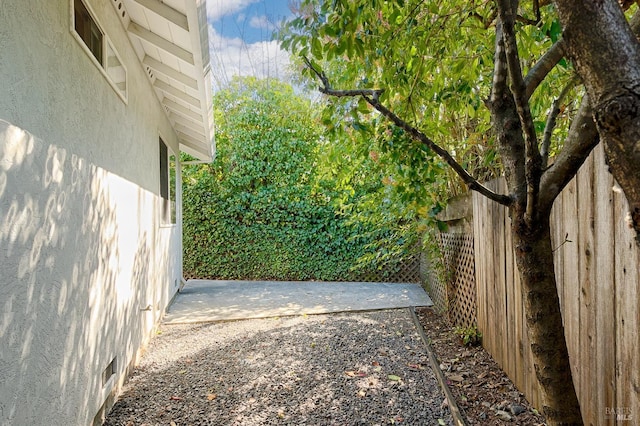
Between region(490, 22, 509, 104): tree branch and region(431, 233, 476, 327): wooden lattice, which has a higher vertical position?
region(490, 22, 509, 104): tree branch

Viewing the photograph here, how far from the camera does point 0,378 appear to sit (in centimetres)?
154

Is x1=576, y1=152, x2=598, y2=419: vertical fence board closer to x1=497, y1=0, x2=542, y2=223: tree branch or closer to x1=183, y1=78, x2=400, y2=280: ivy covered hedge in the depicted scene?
x1=497, y1=0, x2=542, y2=223: tree branch

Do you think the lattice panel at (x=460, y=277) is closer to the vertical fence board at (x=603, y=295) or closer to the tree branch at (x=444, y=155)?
the vertical fence board at (x=603, y=295)

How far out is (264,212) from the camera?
9633mm

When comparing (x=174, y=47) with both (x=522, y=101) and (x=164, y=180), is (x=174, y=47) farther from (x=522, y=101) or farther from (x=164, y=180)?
(x=522, y=101)

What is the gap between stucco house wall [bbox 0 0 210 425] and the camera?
167 centimetres

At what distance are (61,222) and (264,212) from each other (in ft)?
24.4

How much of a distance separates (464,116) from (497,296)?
7.50ft

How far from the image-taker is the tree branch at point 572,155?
1079 millimetres

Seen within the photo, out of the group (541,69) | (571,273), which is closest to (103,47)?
(541,69)

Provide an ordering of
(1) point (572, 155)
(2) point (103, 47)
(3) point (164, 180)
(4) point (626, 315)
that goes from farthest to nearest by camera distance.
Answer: (3) point (164, 180) < (2) point (103, 47) < (4) point (626, 315) < (1) point (572, 155)

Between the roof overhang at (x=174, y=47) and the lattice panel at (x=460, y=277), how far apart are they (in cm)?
366

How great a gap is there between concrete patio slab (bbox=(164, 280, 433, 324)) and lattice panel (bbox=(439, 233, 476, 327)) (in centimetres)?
139

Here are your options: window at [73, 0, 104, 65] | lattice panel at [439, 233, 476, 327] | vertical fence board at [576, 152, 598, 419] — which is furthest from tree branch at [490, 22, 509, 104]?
lattice panel at [439, 233, 476, 327]
